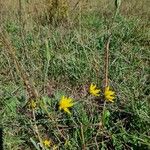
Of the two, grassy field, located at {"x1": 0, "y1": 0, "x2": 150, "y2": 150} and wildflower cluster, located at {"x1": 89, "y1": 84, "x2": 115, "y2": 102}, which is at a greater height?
wildflower cluster, located at {"x1": 89, "y1": 84, "x2": 115, "y2": 102}

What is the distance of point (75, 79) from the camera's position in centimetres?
354

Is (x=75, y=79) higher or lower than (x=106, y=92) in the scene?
lower

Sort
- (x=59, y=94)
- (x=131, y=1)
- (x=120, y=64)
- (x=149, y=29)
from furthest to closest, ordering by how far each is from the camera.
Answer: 1. (x=131, y=1)
2. (x=149, y=29)
3. (x=120, y=64)
4. (x=59, y=94)

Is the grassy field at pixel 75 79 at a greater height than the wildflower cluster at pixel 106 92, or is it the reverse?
the wildflower cluster at pixel 106 92

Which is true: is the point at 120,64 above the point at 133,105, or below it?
below

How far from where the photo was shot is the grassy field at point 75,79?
2383 mm

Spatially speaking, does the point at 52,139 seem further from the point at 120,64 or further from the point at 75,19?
the point at 75,19

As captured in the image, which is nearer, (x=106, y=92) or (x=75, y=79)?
(x=106, y=92)

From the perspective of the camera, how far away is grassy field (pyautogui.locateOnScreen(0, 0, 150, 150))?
7.82 ft

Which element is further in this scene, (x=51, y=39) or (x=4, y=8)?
(x=4, y=8)

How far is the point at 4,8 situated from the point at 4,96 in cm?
262

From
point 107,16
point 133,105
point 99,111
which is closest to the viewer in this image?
point 133,105

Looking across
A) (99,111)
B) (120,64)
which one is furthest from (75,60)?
(99,111)

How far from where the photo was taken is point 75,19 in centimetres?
475
